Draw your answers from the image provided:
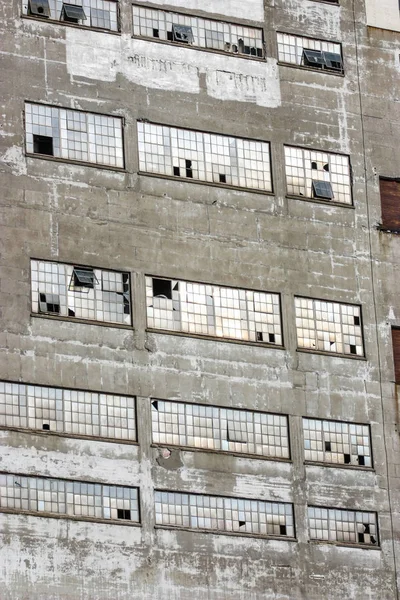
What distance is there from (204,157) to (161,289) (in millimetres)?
6111

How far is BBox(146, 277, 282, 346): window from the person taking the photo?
2972 inches

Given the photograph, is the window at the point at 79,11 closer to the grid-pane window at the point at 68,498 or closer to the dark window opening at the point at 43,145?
the dark window opening at the point at 43,145

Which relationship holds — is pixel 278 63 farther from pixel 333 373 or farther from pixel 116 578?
pixel 116 578

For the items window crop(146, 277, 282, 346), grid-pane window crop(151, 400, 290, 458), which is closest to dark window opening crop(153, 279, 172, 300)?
window crop(146, 277, 282, 346)

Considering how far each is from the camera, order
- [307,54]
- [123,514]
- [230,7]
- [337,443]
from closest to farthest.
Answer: [123,514], [337,443], [230,7], [307,54]

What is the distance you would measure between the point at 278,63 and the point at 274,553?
20466mm

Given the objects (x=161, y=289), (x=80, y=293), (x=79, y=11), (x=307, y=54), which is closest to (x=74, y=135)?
(x=79, y=11)

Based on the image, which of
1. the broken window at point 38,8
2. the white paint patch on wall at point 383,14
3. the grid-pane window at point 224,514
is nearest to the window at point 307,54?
the white paint patch on wall at point 383,14

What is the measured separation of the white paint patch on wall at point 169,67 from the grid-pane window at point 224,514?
1653 cm

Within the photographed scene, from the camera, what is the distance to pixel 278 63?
267ft

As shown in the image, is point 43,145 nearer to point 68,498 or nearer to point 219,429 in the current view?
point 219,429

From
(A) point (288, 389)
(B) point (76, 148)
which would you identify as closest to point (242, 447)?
(A) point (288, 389)

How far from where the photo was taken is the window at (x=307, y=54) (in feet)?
269

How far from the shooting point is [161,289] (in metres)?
75.7
